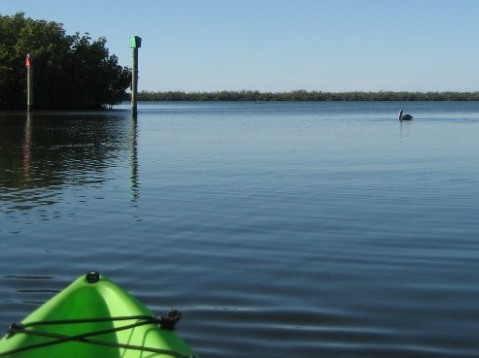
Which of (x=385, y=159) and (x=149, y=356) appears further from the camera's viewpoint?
(x=385, y=159)

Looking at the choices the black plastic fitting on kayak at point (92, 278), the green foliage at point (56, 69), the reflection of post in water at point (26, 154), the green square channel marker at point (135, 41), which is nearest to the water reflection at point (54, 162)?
the reflection of post in water at point (26, 154)

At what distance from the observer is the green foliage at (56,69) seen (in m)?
82.5

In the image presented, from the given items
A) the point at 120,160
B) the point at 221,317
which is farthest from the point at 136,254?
the point at 120,160

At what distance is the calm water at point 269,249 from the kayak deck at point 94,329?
4.18ft

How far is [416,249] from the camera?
34.7ft

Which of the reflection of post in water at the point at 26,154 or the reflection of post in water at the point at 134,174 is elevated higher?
the reflection of post in water at the point at 134,174

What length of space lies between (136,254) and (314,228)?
3052mm

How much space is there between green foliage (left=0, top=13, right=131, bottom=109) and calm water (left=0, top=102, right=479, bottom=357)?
62891 millimetres

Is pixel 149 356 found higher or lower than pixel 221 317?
higher

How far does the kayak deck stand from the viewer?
511 cm

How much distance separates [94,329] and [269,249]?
17.4 feet

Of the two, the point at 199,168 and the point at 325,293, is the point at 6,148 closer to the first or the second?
the point at 199,168

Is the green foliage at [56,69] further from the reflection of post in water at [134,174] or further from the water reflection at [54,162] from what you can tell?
the reflection of post in water at [134,174]

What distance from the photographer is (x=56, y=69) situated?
86000 millimetres
